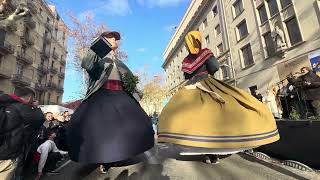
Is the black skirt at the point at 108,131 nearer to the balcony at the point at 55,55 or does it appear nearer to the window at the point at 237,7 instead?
the window at the point at 237,7

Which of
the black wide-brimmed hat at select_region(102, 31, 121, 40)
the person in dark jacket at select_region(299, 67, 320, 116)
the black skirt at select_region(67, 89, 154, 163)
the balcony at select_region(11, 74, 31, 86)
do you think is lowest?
the black skirt at select_region(67, 89, 154, 163)

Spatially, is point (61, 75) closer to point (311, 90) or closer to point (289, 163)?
point (311, 90)

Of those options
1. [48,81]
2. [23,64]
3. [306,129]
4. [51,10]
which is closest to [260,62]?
[306,129]

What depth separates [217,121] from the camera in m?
2.34

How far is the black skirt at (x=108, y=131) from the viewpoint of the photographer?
240 centimetres

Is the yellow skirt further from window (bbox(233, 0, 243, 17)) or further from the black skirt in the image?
window (bbox(233, 0, 243, 17))

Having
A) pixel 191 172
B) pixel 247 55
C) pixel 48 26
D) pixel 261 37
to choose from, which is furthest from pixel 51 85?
pixel 191 172

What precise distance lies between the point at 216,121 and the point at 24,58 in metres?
32.8

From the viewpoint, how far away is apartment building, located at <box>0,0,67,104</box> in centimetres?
2591

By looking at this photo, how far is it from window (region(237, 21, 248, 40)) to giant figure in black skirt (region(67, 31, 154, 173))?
801 inches

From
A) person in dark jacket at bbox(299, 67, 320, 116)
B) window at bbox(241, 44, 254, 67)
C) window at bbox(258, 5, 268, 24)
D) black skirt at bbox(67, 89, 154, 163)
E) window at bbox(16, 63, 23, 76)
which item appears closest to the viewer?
black skirt at bbox(67, 89, 154, 163)

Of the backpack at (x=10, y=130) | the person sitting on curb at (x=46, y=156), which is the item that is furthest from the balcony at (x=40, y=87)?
the backpack at (x=10, y=130)

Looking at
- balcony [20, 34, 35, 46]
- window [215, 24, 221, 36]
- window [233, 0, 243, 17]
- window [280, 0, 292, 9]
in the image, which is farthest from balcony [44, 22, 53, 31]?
window [280, 0, 292, 9]

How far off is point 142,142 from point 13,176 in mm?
2162
